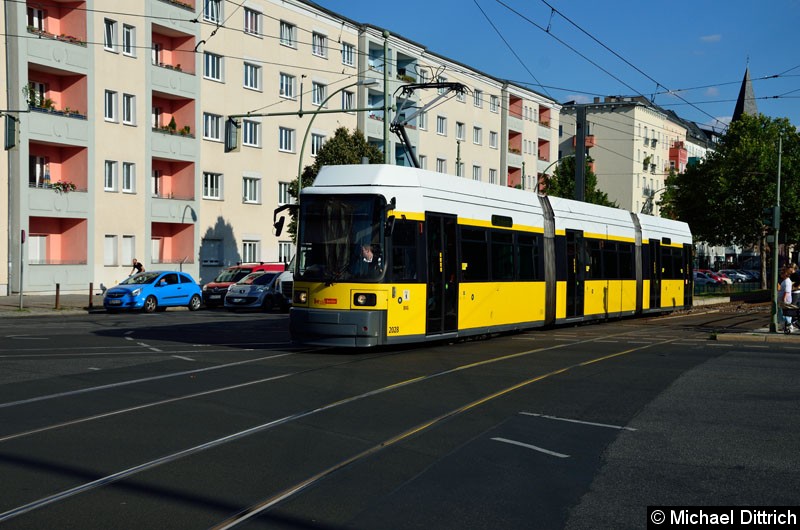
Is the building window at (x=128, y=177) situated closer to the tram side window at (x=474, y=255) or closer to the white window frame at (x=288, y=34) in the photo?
the white window frame at (x=288, y=34)

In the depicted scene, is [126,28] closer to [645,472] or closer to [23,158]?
[23,158]

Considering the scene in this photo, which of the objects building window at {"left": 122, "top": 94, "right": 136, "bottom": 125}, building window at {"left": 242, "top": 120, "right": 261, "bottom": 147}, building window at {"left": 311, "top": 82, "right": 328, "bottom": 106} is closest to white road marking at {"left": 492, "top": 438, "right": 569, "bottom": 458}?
building window at {"left": 122, "top": 94, "right": 136, "bottom": 125}

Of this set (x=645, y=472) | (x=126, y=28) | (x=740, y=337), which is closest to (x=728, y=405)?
(x=645, y=472)

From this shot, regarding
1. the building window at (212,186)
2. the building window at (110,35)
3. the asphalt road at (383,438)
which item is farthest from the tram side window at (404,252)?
the building window at (212,186)

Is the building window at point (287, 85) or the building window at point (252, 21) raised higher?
the building window at point (252, 21)

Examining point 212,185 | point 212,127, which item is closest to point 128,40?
point 212,127

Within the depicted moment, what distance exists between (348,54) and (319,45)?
2.89 m

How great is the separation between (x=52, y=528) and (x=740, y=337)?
749 inches

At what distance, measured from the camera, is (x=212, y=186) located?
48.2m

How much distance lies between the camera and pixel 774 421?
10.0m

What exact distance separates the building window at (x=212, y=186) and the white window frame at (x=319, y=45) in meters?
10.0

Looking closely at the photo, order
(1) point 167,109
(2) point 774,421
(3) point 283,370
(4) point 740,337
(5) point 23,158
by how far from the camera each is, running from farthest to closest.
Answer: (1) point 167,109 → (5) point 23,158 → (4) point 740,337 → (3) point 283,370 → (2) point 774,421

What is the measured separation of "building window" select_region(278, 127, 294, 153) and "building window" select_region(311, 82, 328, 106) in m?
2.53

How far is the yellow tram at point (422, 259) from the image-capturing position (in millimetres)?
15922
